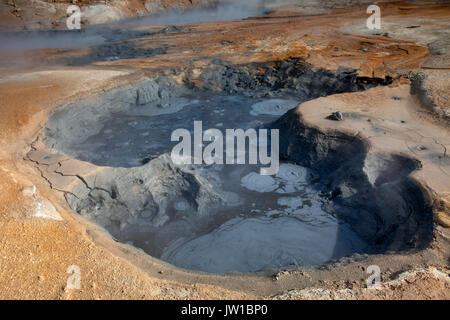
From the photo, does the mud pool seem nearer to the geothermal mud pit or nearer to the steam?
the geothermal mud pit

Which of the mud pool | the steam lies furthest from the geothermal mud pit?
the steam

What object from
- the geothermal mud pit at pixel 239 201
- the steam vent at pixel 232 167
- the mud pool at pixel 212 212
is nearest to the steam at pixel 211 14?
the steam vent at pixel 232 167

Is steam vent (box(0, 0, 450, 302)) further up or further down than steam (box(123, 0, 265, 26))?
further down

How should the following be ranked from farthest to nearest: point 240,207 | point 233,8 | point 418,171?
1. point 233,8
2. point 240,207
3. point 418,171

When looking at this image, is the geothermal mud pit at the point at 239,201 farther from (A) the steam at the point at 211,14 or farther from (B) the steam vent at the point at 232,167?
(A) the steam at the point at 211,14

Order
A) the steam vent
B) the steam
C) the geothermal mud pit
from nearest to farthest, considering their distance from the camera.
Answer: the steam vent < the geothermal mud pit < the steam
